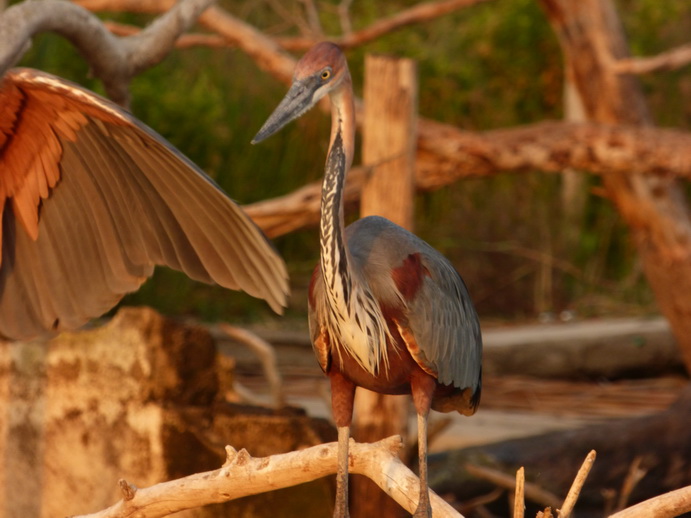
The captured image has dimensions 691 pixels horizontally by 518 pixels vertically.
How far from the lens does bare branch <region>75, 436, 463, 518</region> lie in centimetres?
264

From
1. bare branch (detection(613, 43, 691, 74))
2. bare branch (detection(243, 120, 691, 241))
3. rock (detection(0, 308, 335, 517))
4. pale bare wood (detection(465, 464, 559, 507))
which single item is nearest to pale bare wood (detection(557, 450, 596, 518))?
rock (detection(0, 308, 335, 517))

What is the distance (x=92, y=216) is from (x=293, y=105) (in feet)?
3.42

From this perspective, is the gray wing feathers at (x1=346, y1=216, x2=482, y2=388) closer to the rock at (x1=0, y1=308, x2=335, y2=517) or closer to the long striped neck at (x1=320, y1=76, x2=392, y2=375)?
the long striped neck at (x1=320, y1=76, x2=392, y2=375)

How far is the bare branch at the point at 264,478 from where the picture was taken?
2.64 meters

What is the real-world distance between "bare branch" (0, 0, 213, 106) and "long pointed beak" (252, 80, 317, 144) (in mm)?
957

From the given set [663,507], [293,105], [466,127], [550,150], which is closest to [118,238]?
[293,105]

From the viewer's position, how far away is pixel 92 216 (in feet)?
11.0

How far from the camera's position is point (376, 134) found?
4512 mm

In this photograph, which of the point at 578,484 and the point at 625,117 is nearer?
the point at 578,484

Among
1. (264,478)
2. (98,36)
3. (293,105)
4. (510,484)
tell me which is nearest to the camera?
(293,105)

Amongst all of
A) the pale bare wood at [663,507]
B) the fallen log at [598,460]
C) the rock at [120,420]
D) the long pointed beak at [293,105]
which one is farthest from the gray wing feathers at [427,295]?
the fallen log at [598,460]

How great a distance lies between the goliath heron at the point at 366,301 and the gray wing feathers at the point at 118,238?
0.78 feet

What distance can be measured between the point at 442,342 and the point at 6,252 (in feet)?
5.05

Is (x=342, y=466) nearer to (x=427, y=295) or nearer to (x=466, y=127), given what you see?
(x=427, y=295)
